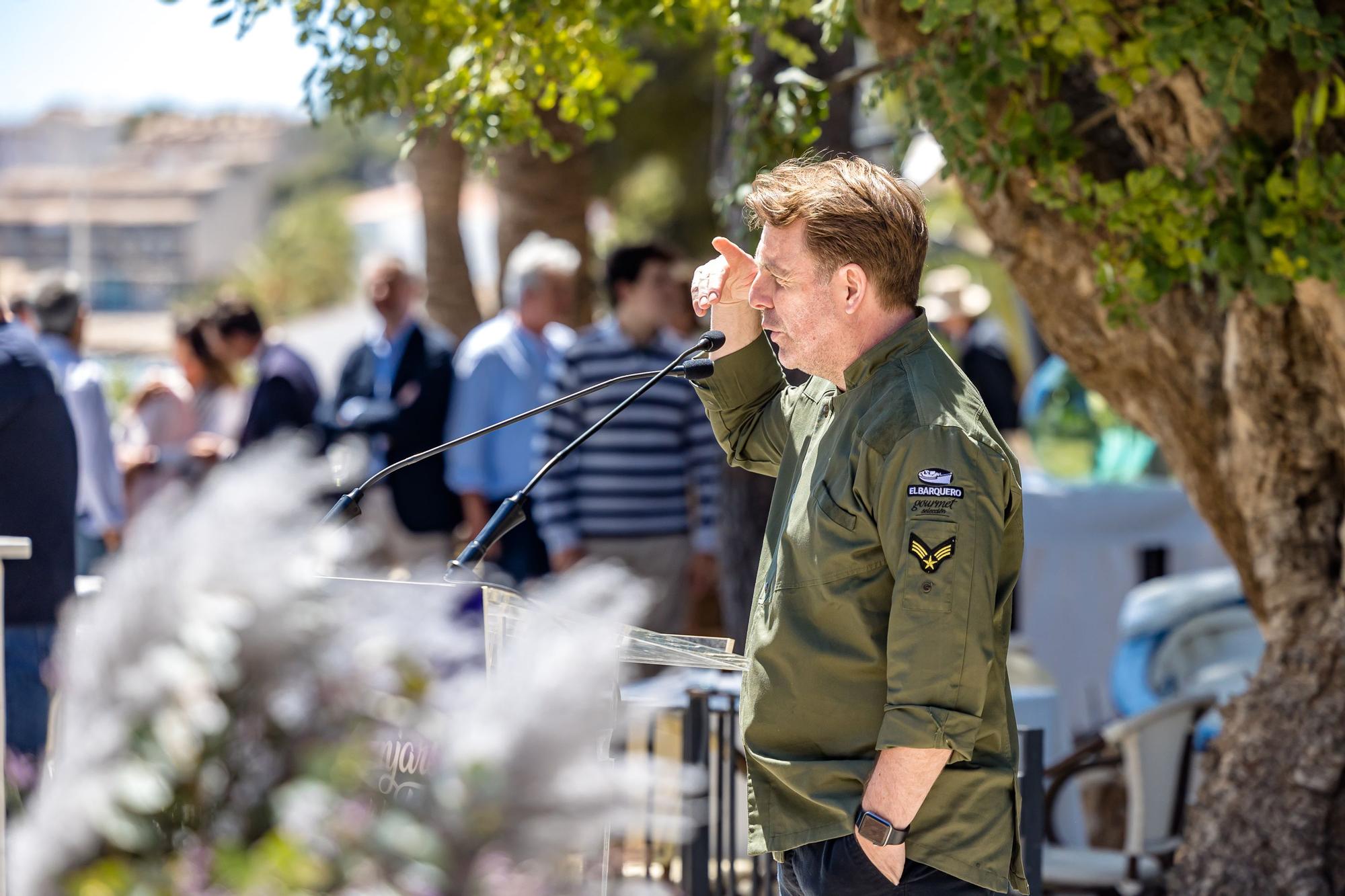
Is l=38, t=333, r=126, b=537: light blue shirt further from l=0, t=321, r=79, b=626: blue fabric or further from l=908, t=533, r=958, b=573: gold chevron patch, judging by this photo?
l=908, t=533, r=958, b=573: gold chevron patch

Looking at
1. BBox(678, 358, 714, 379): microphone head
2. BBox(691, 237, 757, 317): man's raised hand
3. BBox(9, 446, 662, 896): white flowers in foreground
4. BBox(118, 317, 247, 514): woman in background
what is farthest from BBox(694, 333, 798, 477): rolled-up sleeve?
BBox(118, 317, 247, 514): woman in background

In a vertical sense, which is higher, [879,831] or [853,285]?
[853,285]

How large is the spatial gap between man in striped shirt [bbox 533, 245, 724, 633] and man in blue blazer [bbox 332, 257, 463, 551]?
0.85m

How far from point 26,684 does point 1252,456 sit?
3550 millimetres

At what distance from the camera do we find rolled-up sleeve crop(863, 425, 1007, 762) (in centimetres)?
218

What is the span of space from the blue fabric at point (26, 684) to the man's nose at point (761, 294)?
2.53m

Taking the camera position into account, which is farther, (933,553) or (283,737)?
(933,553)

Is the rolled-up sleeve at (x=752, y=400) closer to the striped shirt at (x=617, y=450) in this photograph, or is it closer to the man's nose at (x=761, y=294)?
the man's nose at (x=761, y=294)

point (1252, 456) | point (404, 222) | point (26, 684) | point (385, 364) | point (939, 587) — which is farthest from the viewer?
point (404, 222)

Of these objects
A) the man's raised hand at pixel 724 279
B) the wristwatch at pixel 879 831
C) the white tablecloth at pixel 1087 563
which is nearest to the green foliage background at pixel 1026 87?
the man's raised hand at pixel 724 279

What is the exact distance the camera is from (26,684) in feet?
13.7

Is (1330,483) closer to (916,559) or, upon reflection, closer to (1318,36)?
(1318,36)

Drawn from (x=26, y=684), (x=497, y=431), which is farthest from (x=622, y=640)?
(x=497, y=431)

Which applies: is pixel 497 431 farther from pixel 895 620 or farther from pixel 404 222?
pixel 404 222
